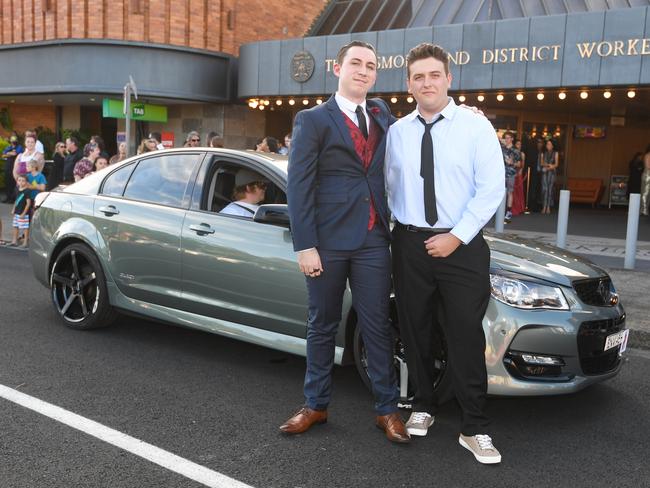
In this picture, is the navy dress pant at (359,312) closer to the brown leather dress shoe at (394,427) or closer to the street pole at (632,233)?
the brown leather dress shoe at (394,427)

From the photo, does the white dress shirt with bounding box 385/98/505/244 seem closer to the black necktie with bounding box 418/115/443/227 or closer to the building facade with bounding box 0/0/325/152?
the black necktie with bounding box 418/115/443/227

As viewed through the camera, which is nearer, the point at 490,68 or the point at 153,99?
the point at 490,68

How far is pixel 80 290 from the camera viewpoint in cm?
557

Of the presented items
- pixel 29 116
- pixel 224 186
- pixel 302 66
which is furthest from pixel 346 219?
pixel 29 116

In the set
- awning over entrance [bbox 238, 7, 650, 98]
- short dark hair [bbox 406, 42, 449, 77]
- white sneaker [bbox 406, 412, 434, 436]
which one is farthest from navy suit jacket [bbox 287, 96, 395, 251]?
awning over entrance [bbox 238, 7, 650, 98]

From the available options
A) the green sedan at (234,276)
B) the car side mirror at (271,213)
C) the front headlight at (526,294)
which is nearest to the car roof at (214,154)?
the green sedan at (234,276)

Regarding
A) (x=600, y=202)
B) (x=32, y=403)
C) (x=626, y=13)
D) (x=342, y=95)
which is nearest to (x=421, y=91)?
(x=342, y=95)

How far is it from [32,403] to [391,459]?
2.08 metres

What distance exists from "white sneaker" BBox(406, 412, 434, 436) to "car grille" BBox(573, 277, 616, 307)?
1079mm

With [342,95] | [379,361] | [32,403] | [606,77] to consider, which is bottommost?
[32,403]

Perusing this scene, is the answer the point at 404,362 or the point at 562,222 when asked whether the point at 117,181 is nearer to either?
the point at 404,362

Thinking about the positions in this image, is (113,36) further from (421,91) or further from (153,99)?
(421,91)

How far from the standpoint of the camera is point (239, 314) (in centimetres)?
449

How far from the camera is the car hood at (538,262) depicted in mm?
3783
